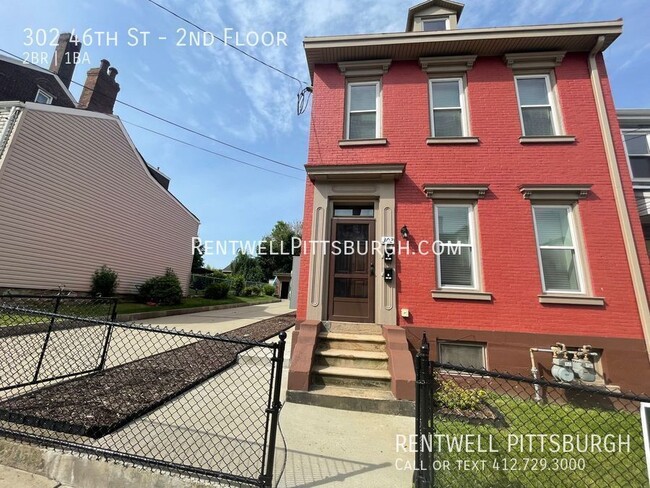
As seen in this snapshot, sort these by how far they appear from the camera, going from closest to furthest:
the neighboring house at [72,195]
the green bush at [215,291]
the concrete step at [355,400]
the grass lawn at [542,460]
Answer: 1. the grass lawn at [542,460]
2. the concrete step at [355,400]
3. the neighboring house at [72,195]
4. the green bush at [215,291]

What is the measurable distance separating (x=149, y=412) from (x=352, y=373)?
9.23ft

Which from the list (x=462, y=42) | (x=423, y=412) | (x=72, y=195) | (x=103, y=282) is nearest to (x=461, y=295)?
(x=423, y=412)

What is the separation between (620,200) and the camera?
18.9ft

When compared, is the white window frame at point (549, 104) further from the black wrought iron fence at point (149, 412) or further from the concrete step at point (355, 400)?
the black wrought iron fence at point (149, 412)

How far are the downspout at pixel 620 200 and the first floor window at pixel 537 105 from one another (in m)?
0.80

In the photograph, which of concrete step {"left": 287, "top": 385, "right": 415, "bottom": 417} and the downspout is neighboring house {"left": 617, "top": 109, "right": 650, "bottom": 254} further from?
concrete step {"left": 287, "top": 385, "right": 415, "bottom": 417}

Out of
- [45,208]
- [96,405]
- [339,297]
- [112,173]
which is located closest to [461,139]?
[339,297]

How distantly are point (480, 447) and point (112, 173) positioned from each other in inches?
624

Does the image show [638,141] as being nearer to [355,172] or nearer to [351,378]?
[355,172]

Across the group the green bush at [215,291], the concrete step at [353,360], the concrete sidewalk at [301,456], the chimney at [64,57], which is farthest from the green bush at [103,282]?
the chimney at [64,57]

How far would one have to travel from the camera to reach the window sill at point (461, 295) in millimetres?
5688

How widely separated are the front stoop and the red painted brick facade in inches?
32.2

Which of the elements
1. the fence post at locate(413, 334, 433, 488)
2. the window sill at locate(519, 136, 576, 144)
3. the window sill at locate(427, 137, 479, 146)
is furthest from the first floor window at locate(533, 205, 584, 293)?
the fence post at locate(413, 334, 433, 488)

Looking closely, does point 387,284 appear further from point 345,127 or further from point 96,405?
point 96,405
